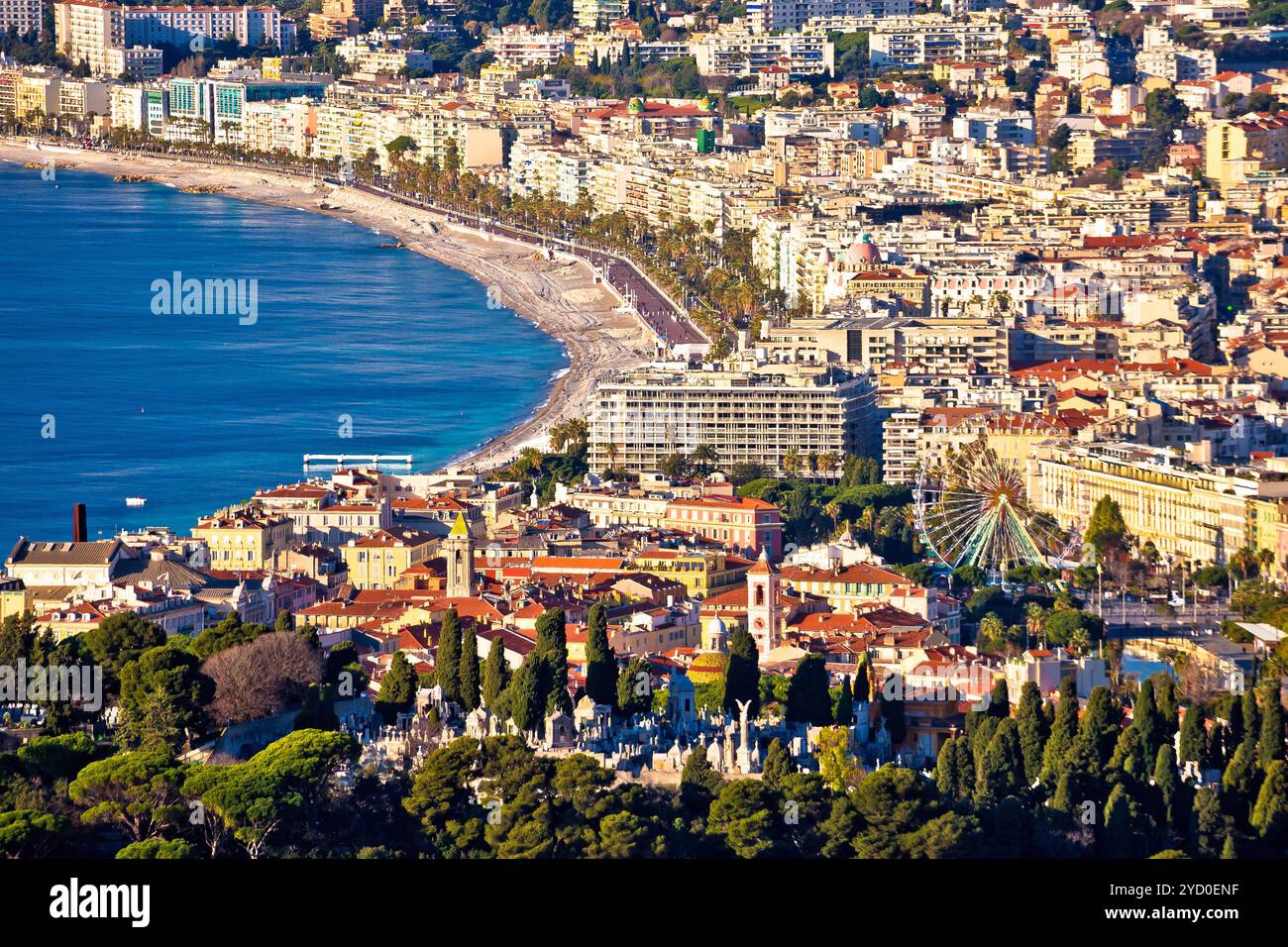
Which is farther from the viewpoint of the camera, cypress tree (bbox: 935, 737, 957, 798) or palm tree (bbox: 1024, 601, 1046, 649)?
palm tree (bbox: 1024, 601, 1046, 649)

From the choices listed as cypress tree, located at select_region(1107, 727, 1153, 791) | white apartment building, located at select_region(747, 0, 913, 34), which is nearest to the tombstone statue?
cypress tree, located at select_region(1107, 727, 1153, 791)

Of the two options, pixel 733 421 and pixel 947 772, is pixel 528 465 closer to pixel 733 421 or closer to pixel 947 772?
pixel 733 421

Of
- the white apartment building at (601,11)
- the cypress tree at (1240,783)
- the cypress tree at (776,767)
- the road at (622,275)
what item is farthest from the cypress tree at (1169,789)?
the white apartment building at (601,11)

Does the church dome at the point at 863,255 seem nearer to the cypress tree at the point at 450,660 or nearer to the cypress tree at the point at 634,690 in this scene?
the cypress tree at the point at 634,690

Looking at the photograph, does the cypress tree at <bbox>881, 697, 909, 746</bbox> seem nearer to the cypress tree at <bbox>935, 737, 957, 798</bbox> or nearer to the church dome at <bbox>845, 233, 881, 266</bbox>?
the cypress tree at <bbox>935, 737, 957, 798</bbox>
